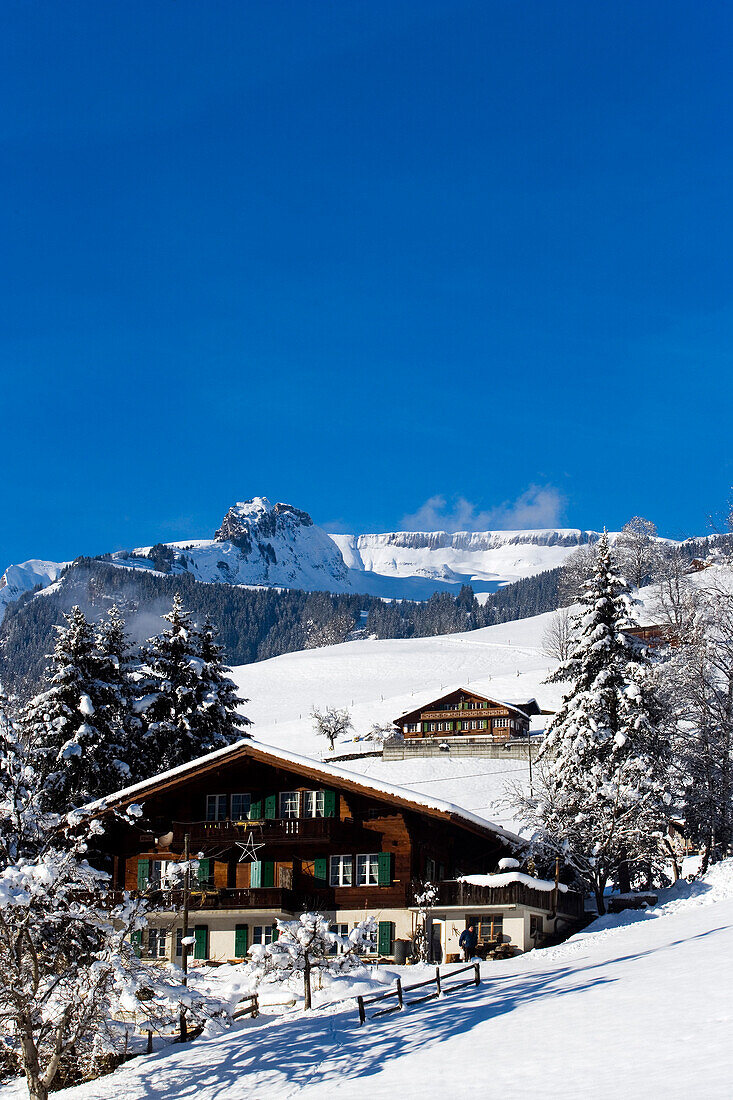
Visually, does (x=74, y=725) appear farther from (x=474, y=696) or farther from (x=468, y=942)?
(x=474, y=696)

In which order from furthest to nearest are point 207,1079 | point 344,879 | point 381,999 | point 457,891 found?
point 344,879
point 457,891
point 381,999
point 207,1079

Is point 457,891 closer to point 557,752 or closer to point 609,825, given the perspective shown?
point 609,825

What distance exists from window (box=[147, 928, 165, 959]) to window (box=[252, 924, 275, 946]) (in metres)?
3.55

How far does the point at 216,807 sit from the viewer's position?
44.9m

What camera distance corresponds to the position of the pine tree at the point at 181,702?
52.5m

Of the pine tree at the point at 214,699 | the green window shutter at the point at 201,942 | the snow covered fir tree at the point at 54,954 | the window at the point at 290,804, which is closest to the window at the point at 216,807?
the window at the point at 290,804

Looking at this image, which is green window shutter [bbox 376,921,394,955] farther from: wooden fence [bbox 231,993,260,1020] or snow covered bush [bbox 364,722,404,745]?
snow covered bush [bbox 364,722,404,745]

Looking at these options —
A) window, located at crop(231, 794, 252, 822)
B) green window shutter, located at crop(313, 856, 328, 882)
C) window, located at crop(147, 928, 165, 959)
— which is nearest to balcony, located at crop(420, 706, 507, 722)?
window, located at crop(231, 794, 252, 822)

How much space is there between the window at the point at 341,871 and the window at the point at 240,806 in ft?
13.9

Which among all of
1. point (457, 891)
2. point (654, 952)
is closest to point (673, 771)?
point (457, 891)

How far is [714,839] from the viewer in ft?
161

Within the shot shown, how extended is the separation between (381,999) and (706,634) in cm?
2654

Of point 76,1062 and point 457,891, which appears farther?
point 457,891

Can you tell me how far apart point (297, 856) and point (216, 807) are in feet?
14.4
